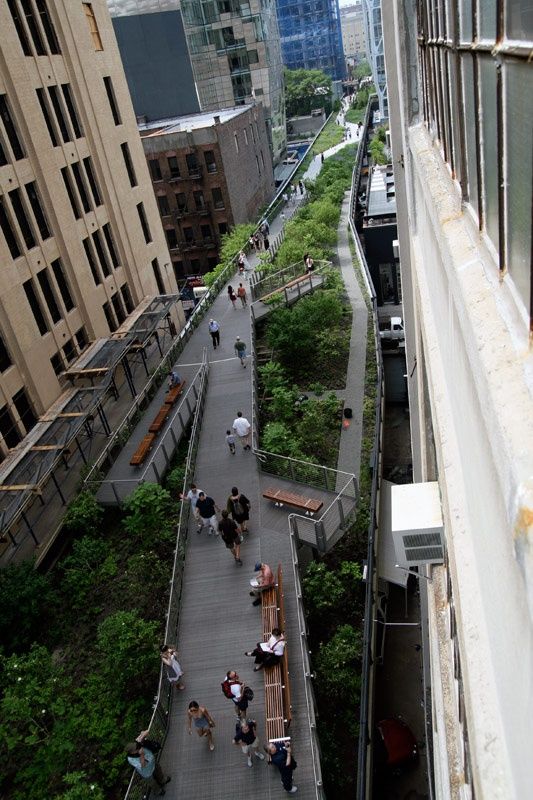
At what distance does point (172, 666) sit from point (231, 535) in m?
3.30

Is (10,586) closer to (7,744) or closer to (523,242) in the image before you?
(7,744)

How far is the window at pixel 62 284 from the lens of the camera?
23.9 m

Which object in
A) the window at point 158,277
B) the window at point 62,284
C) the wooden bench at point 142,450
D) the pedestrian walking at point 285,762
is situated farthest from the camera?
the window at point 158,277

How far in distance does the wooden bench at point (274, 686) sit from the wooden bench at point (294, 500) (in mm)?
2675

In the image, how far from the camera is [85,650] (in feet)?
50.5

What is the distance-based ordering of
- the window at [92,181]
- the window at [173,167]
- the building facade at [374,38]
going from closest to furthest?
1. the window at [92,181]
2. the window at [173,167]
3. the building facade at [374,38]

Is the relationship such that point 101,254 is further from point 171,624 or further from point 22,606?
point 171,624

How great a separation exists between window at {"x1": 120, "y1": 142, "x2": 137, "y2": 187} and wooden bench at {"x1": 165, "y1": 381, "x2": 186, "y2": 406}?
1252 cm

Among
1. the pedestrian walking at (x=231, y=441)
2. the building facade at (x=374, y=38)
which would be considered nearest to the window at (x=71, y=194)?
the pedestrian walking at (x=231, y=441)

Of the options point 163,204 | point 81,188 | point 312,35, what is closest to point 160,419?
point 81,188

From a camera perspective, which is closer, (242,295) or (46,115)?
(46,115)

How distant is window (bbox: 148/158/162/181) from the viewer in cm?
4857

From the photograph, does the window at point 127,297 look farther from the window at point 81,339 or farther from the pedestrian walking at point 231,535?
the pedestrian walking at point 231,535

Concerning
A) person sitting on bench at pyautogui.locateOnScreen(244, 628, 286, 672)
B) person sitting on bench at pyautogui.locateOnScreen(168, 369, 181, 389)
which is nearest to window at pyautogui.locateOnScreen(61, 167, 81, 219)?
person sitting on bench at pyautogui.locateOnScreen(168, 369, 181, 389)
